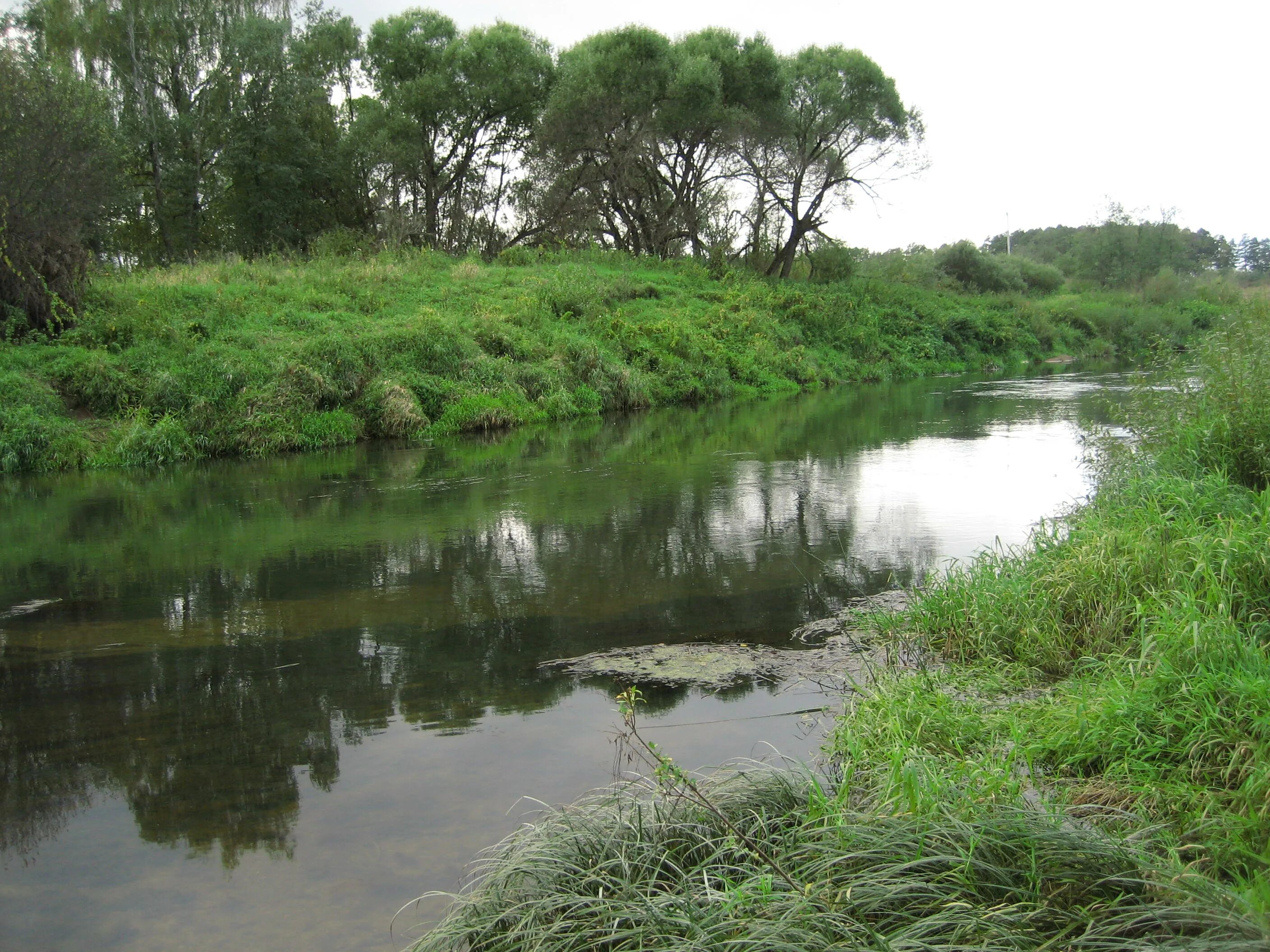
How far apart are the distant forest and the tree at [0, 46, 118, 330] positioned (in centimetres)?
1030

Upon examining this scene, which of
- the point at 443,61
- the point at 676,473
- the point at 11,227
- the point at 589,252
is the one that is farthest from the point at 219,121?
the point at 676,473

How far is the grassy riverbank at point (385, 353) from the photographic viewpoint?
16.5 meters

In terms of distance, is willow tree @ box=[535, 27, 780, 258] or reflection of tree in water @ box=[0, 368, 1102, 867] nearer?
reflection of tree in water @ box=[0, 368, 1102, 867]

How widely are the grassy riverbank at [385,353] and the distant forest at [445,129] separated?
4.73m

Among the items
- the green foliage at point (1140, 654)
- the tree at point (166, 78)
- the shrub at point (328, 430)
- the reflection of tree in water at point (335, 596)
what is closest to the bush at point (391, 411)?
the shrub at point (328, 430)

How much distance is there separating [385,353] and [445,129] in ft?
63.2

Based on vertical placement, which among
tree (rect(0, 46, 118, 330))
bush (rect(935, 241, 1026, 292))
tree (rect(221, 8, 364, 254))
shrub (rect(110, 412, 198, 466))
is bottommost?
shrub (rect(110, 412, 198, 466))

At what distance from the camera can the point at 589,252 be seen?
104 feet

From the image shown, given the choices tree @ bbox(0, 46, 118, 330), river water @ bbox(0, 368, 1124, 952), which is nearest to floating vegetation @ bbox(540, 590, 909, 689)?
river water @ bbox(0, 368, 1124, 952)

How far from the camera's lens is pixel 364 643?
22.3 feet

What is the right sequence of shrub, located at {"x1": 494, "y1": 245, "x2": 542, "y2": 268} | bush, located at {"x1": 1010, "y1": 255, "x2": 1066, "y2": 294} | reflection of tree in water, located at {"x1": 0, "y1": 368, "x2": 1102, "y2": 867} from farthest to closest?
bush, located at {"x1": 1010, "y1": 255, "x2": 1066, "y2": 294}, shrub, located at {"x1": 494, "y1": 245, "x2": 542, "y2": 268}, reflection of tree in water, located at {"x1": 0, "y1": 368, "x2": 1102, "y2": 867}

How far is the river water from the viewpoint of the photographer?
4.04 meters

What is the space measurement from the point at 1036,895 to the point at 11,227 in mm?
19186

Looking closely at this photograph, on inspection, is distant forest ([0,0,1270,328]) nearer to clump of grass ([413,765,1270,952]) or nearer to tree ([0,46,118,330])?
tree ([0,46,118,330])
